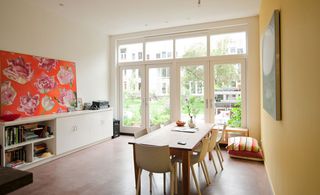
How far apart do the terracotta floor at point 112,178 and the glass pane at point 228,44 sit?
2.58 meters

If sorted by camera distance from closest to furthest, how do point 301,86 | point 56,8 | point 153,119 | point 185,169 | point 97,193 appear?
point 301,86 → point 185,169 → point 97,193 → point 56,8 → point 153,119

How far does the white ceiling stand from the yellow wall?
8.37ft

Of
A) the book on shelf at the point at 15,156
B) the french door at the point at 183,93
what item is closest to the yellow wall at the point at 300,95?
the french door at the point at 183,93

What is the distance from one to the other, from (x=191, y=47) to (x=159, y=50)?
978 mm

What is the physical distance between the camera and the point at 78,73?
527 cm

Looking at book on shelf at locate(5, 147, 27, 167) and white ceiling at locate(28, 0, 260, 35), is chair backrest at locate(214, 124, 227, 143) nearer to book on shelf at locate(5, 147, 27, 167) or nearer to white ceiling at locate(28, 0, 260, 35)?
white ceiling at locate(28, 0, 260, 35)

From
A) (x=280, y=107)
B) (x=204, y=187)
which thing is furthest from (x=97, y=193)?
(x=280, y=107)

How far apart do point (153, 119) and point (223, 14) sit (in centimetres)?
343

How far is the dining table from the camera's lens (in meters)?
2.45

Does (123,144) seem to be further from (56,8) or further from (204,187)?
(56,8)

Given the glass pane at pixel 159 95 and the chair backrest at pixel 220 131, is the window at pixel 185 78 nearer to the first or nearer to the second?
the glass pane at pixel 159 95

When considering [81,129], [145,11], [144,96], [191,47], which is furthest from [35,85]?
[191,47]

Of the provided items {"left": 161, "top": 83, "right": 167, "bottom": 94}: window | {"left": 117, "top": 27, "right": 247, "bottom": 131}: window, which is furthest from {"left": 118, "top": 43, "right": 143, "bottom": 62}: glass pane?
{"left": 161, "top": 83, "right": 167, "bottom": 94}: window

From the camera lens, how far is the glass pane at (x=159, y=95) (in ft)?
19.5
